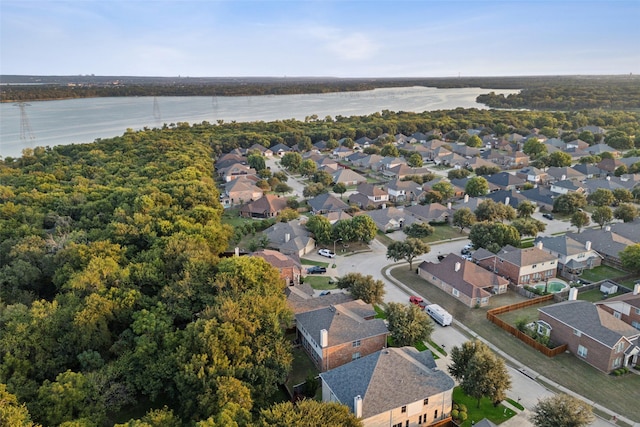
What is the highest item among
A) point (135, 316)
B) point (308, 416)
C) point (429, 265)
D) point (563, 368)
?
point (308, 416)

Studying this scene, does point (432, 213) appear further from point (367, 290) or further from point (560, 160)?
point (560, 160)

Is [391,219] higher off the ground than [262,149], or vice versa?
[262,149]

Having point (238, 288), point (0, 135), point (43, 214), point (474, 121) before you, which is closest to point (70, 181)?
point (43, 214)

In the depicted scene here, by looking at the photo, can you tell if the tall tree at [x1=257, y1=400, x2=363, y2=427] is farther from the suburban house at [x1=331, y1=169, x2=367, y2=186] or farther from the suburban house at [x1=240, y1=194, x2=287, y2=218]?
the suburban house at [x1=331, y1=169, x2=367, y2=186]

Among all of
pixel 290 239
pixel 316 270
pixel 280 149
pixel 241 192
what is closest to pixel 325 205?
pixel 290 239

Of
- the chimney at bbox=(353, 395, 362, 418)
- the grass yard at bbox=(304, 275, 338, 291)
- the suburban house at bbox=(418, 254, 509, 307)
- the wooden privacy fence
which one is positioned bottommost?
the grass yard at bbox=(304, 275, 338, 291)

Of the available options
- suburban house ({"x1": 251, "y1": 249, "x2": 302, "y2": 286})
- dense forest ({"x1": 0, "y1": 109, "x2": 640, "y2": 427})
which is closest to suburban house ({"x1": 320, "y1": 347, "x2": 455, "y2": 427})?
dense forest ({"x1": 0, "y1": 109, "x2": 640, "y2": 427})

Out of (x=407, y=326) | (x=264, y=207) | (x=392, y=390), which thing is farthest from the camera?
(x=264, y=207)
